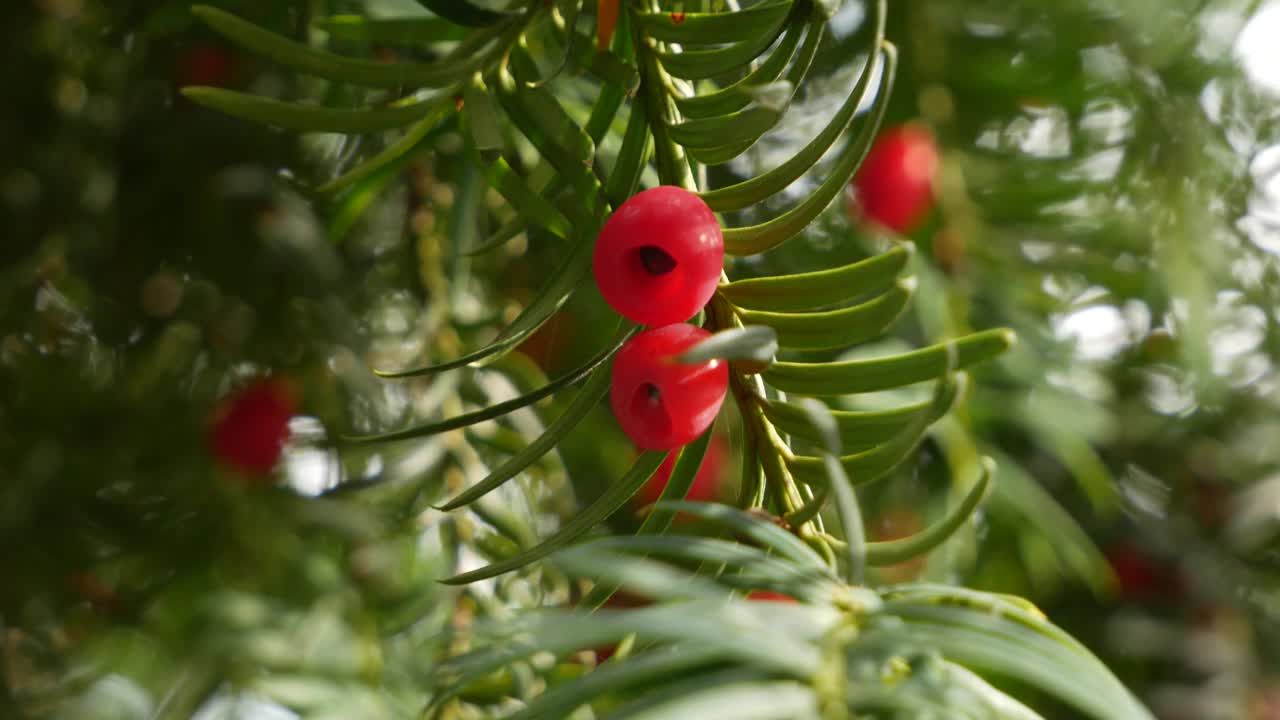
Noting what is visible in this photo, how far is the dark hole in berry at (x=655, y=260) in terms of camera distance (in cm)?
33

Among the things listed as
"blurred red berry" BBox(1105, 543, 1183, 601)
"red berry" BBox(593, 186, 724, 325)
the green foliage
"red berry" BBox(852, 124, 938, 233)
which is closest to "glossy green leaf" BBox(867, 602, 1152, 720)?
the green foliage

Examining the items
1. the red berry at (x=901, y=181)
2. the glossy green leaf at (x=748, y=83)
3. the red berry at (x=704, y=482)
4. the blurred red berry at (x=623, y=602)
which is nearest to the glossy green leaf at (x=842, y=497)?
the glossy green leaf at (x=748, y=83)

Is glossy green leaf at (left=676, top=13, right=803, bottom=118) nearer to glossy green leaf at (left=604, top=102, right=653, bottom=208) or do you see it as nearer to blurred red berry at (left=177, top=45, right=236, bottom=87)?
glossy green leaf at (left=604, top=102, right=653, bottom=208)

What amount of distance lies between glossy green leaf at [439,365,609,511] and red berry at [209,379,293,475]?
69 cm

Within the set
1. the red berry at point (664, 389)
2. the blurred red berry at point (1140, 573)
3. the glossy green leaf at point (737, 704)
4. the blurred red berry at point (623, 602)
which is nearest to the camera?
the glossy green leaf at point (737, 704)

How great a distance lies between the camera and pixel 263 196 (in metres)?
1.01

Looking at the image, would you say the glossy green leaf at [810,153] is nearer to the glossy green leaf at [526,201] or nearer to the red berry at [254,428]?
the glossy green leaf at [526,201]

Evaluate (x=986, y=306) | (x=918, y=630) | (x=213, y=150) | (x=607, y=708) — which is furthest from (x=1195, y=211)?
(x=213, y=150)

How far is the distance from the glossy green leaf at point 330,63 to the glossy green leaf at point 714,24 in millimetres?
66

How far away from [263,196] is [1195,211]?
800 millimetres

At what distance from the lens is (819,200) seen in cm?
31

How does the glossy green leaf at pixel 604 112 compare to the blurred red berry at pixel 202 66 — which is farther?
the blurred red berry at pixel 202 66

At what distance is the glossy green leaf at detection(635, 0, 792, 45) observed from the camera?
0.34m

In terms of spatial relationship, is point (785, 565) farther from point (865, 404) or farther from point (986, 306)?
point (986, 306)
